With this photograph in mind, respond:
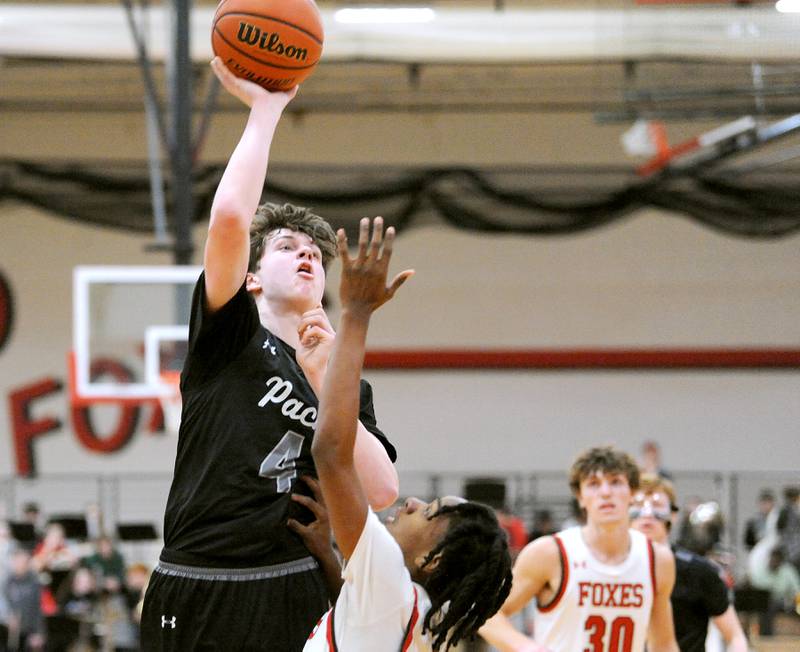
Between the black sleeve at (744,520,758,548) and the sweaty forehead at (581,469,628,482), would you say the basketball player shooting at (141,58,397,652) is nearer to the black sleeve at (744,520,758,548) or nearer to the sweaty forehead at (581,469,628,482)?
the sweaty forehead at (581,469,628,482)

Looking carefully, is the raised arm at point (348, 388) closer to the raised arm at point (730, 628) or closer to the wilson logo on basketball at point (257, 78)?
the wilson logo on basketball at point (257, 78)

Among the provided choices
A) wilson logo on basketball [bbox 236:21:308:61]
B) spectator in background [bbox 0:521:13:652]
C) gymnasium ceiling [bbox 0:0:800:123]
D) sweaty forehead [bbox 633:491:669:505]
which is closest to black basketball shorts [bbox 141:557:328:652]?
wilson logo on basketball [bbox 236:21:308:61]

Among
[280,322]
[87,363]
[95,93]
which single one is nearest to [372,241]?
[280,322]

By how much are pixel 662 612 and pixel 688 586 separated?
705 mm

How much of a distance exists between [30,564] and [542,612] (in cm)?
921

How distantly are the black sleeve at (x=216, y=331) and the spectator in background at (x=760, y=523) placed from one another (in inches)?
541

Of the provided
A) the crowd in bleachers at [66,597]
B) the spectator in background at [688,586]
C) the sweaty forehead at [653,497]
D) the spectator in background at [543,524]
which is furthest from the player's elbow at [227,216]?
the spectator in background at [543,524]

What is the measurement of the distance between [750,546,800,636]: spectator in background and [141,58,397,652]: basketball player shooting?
38.1 feet

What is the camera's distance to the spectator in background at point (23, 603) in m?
13.3

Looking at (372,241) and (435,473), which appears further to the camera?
(435,473)

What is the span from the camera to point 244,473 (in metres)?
3.05

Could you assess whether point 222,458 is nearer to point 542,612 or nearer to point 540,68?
point 542,612

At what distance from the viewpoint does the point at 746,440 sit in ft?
60.4

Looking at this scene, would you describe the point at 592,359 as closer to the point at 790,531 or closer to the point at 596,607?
the point at 790,531
